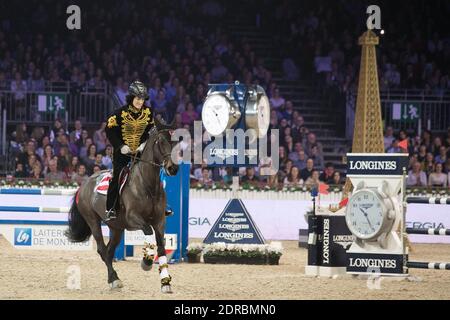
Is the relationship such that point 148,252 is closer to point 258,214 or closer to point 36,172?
point 258,214

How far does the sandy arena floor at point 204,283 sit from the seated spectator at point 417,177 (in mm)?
7163

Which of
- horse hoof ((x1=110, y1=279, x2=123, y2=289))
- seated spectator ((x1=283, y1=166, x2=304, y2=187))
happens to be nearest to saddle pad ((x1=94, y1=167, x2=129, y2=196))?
horse hoof ((x1=110, y1=279, x2=123, y2=289))

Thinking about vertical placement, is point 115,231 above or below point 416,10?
below

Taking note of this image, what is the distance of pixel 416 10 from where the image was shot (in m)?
32.9

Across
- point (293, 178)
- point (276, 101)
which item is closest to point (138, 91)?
point (293, 178)

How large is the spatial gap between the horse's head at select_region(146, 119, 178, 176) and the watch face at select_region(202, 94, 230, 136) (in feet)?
13.9

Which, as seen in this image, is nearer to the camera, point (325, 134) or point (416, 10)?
point (325, 134)

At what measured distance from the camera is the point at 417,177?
25219 millimetres

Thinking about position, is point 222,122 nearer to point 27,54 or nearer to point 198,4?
point 27,54

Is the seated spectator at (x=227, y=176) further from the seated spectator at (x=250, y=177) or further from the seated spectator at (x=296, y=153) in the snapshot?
the seated spectator at (x=296, y=153)

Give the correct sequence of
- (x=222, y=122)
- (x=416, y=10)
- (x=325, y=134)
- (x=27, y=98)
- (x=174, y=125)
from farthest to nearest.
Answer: (x=416, y=10) → (x=325, y=134) → (x=27, y=98) → (x=222, y=122) → (x=174, y=125)

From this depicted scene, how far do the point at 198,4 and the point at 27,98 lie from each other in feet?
24.2

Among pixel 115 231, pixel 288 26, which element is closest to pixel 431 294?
pixel 115 231

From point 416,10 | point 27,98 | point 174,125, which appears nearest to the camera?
point 174,125
